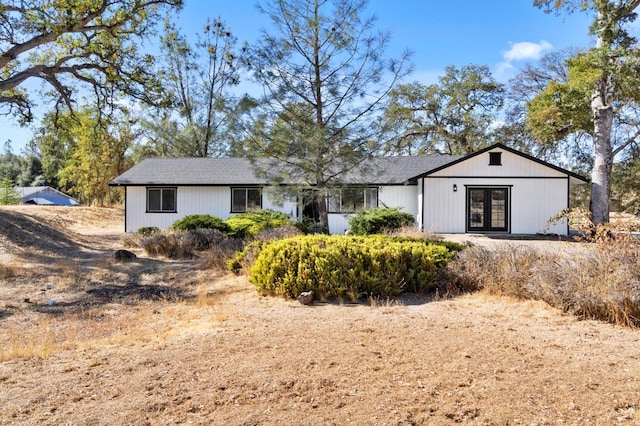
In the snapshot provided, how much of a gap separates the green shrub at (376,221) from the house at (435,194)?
56 centimetres

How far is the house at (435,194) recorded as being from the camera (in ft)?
52.5

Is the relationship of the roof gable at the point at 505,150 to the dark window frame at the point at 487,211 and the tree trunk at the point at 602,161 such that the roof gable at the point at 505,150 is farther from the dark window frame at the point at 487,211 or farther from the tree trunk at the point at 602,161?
the dark window frame at the point at 487,211

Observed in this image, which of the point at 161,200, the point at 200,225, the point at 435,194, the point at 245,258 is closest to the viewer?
the point at 245,258

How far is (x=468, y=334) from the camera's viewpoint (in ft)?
13.9

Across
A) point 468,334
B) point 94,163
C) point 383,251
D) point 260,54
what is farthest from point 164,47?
point 468,334

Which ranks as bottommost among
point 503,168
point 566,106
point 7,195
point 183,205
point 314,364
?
point 314,364

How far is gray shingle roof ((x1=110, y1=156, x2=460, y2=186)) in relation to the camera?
1800 cm

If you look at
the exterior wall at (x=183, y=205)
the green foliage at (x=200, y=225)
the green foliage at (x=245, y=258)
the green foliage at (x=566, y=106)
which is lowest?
the green foliage at (x=245, y=258)

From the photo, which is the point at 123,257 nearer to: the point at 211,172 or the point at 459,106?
the point at 211,172

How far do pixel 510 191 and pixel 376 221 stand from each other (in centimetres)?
600

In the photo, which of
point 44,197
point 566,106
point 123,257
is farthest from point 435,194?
point 44,197

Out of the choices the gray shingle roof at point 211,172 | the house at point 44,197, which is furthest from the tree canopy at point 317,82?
the house at point 44,197

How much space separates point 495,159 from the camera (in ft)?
52.9

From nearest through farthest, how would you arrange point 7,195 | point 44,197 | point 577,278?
1. point 577,278
2. point 7,195
3. point 44,197
